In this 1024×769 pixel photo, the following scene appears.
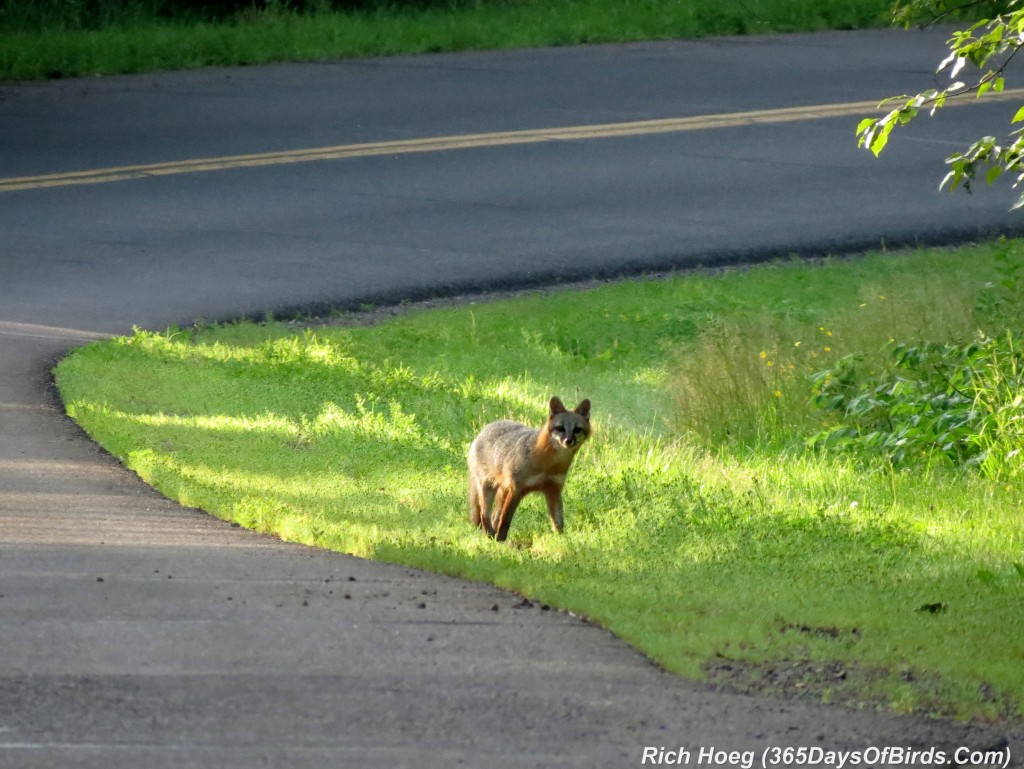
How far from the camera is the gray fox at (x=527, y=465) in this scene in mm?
8695

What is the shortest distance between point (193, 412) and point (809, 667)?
6138 millimetres

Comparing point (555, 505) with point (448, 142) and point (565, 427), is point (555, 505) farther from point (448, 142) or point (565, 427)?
point (448, 142)

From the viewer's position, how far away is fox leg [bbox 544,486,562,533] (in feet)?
29.1

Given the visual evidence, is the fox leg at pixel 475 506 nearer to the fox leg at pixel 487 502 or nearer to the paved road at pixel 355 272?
the fox leg at pixel 487 502

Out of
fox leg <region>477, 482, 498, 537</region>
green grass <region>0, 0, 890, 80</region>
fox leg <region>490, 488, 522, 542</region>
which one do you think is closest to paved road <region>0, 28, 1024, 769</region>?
green grass <region>0, 0, 890, 80</region>

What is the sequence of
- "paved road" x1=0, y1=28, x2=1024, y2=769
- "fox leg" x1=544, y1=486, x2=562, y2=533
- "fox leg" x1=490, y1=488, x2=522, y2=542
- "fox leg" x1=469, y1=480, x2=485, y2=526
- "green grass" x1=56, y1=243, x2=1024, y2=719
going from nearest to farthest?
"paved road" x1=0, y1=28, x2=1024, y2=769 < "green grass" x1=56, y1=243, x2=1024, y2=719 < "fox leg" x1=490, y1=488, x2=522, y2=542 < "fox leg" x1=544, y1=486, x2=562, y2=533 < "fox leg" x1=469, y1=480, x2=485, y2=526

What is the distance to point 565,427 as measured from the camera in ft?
28.4

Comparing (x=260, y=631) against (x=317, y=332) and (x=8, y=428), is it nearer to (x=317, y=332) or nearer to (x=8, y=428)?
(x=8, y=428)

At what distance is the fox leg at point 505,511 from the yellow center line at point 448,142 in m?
9.98

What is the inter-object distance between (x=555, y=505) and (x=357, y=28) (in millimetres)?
15260

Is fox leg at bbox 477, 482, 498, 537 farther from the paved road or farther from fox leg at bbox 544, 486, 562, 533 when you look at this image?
the paved road

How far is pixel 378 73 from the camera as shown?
70.7 feet

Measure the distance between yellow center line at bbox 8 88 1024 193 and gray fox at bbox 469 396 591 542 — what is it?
→ 9.74 meters

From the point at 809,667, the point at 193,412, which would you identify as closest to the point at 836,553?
the point at 809,667
